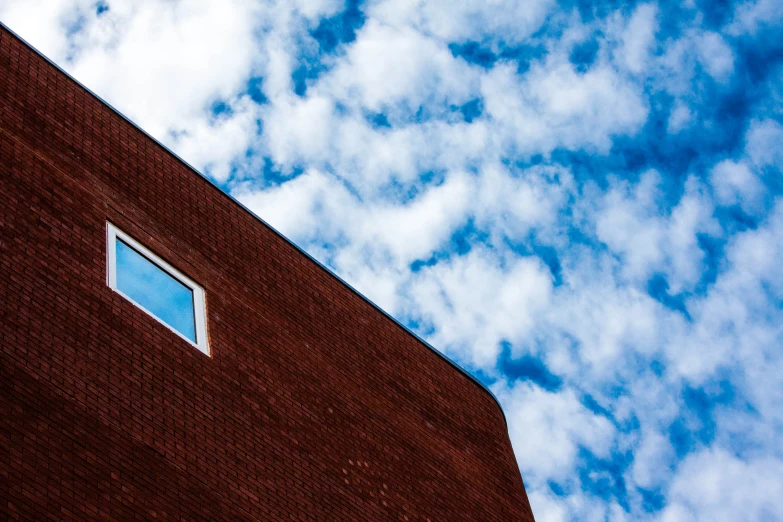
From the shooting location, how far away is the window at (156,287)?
1123 centimetres

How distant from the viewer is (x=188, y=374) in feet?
35.2

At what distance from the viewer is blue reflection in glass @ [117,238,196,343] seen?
444 inches

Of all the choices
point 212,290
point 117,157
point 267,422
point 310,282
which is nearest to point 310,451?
point 267,422

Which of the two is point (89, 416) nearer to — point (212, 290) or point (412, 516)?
point (212, 290)

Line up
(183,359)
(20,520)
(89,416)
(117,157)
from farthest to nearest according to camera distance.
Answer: (117,157)
(183,359)
(89,416)
(20,520)

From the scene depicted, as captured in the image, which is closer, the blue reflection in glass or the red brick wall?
the red brick wall

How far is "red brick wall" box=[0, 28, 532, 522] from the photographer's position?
8.98 meters

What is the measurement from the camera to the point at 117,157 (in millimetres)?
12734

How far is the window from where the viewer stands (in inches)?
442

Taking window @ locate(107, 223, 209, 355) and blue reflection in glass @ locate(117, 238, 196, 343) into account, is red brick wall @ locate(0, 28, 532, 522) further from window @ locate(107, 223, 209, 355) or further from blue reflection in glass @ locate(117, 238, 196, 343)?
blue reflection in glass @ locate(117, 238, 196, 343)

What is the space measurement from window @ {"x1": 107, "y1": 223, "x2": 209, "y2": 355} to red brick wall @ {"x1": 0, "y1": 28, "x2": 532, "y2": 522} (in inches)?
6.2

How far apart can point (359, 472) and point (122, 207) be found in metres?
4.11

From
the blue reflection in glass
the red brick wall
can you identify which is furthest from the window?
the red brick wall

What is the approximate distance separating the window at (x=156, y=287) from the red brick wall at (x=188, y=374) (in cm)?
16
